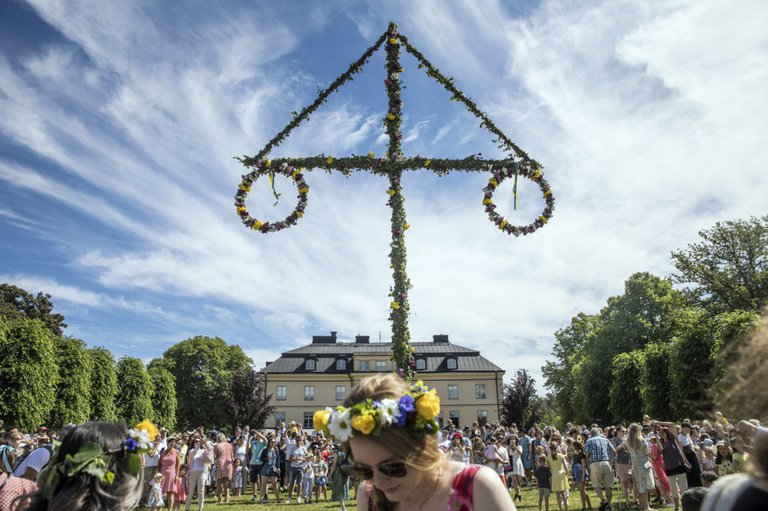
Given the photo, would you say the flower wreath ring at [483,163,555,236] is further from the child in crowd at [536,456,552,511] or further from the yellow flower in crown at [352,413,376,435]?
the yellow flower in crown at [352,413,376,435]

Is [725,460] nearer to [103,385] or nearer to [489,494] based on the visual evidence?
[489,494]

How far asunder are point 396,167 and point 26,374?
2571cm

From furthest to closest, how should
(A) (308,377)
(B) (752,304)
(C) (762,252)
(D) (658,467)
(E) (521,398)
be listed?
(A) (308,377), (E) (521,398), (C) (762,252), (B) (752,304), (D) (658,467)

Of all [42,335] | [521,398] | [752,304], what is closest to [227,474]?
[42,335]

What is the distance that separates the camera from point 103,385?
33188 millimetres

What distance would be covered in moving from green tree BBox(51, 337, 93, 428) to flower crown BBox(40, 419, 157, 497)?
103ft

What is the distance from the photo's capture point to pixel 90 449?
8.57ft

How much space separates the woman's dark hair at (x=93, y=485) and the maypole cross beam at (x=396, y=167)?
6.60 metres

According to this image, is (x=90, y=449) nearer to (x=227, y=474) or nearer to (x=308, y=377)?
(x=227, y=474)

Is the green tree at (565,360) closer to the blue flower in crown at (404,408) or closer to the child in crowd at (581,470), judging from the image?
the child in crowd at (581,470)

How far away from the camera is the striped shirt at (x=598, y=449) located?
13809 millimetres

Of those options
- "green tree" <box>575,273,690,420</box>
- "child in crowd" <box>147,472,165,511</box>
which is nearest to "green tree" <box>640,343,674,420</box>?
"green tree" <box>575,273,690,420</box>

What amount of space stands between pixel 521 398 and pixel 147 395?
96.0ft

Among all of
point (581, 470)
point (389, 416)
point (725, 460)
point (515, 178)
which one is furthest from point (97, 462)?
point (581, 470)
